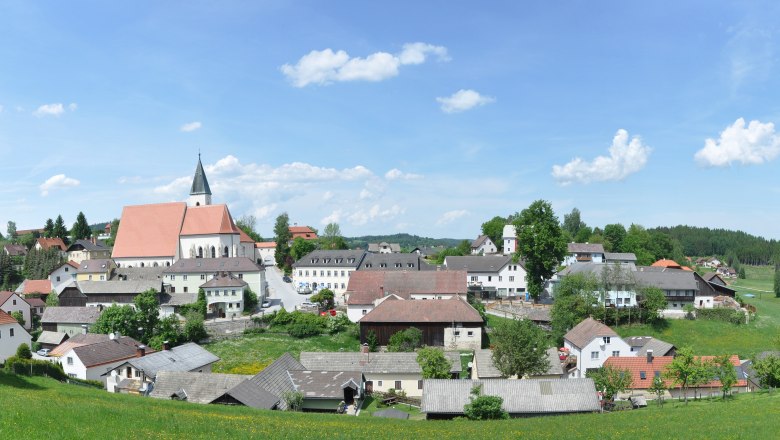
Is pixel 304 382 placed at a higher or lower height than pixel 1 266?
lower

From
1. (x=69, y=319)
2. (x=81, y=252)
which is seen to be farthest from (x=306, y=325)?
(x=81, y=252)

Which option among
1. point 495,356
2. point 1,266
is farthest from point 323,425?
point 1,266

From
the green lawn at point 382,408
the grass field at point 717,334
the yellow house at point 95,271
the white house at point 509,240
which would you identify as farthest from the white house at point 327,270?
the white house at point 509,240

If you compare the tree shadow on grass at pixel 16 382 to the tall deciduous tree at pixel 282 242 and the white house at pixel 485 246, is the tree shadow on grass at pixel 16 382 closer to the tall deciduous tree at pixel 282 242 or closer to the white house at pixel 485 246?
the tall deciduous tree at pixel 282 242

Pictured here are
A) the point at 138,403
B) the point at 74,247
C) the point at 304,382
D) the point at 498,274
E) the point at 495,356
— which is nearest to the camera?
the point at 138,403

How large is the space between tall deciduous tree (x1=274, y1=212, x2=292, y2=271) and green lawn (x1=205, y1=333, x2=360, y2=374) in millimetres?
44711

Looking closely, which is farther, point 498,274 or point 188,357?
point 498,274

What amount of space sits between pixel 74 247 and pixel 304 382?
84.3 meters

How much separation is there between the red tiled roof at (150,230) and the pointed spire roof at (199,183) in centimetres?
594

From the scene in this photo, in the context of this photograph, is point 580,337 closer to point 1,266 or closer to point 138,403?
point 138,403

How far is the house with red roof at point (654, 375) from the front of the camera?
3791cm

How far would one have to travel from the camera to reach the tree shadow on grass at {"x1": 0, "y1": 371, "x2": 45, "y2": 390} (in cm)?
2614

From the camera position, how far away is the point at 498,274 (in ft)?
257

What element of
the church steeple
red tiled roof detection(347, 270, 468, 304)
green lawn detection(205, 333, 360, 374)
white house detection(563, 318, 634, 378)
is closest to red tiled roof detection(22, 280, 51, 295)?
the church steeple
